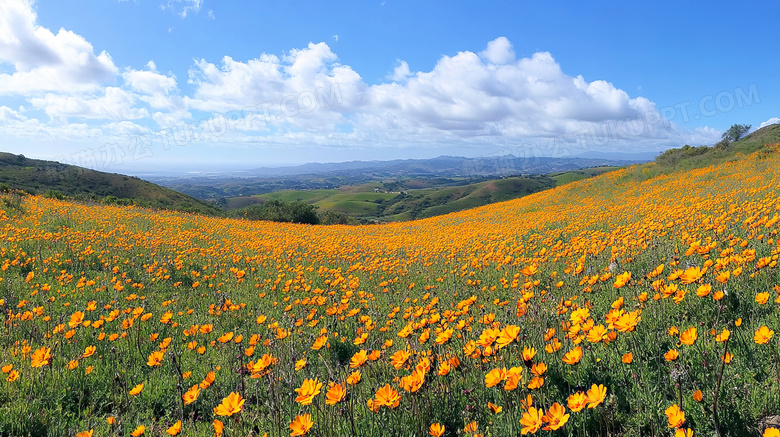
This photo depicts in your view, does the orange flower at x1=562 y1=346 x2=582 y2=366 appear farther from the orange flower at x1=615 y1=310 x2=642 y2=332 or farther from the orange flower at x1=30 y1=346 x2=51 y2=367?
the orange flower at x1=30 y1=346 x2=51 y2=367

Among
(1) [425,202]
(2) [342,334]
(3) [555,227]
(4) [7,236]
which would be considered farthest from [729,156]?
(1) [425,202]

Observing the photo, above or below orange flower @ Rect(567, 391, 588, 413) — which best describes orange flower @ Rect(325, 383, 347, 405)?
below

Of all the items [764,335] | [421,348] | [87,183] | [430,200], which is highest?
[87,183]

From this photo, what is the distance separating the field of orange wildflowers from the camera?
2.11 meters

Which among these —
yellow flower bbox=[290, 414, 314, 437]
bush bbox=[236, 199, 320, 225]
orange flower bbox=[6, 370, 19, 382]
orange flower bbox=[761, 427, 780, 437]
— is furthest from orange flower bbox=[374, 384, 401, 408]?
bush bbox=[236, 199, 320, 225]

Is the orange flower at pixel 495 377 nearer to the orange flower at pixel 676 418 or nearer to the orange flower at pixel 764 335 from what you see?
the orange flower at pixel 676 418

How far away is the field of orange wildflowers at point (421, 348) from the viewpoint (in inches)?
83.1

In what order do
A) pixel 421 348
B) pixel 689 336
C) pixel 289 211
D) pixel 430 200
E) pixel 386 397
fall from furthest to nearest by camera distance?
1. pixel 430 200
2. pixel 289 211
3. pixel 421 348
4. pixel 386 397
5. pixel 689 336

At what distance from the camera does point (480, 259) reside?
7074 mm

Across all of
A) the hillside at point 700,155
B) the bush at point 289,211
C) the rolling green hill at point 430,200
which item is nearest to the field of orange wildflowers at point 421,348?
the hillside at point 700,155

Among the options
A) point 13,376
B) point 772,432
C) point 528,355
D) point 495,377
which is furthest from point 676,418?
point 13,376

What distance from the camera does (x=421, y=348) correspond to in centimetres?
346

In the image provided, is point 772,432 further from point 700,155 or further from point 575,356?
point 700,155

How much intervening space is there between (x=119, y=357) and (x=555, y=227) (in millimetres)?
10633
